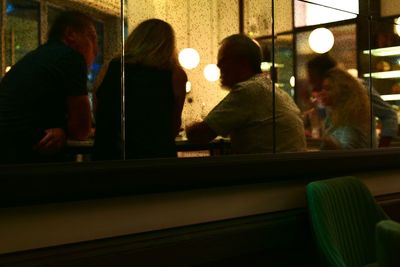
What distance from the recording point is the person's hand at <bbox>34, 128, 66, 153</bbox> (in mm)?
1891

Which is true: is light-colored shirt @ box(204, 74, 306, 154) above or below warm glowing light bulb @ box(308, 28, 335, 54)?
below

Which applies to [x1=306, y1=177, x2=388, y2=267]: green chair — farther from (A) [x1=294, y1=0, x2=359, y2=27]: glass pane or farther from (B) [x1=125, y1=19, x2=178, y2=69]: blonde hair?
(A) [x1=294, y1=0, x2=359, y2=27]: glass pane

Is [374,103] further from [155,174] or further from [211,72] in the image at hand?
[155,174]

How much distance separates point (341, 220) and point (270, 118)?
23.6 inches

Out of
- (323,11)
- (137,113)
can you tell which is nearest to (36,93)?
(137,113)

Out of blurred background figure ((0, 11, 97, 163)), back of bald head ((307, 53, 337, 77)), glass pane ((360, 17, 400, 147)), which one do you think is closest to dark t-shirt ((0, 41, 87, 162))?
blurred background figure ((0, 11, 97, 163))

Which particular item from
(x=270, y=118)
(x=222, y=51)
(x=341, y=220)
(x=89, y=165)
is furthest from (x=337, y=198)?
(x=89, y=165)

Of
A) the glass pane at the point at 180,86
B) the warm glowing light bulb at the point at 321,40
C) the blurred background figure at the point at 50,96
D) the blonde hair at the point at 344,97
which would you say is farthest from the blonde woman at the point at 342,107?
the blurred background figure at the point at 50,96

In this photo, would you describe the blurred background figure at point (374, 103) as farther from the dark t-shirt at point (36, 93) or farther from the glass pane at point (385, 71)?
the dark t-shirt at point (36, 93)

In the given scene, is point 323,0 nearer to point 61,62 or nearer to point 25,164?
point 61,62

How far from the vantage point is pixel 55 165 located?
5.87 ft

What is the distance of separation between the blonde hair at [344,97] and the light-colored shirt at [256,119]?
60 centimetres

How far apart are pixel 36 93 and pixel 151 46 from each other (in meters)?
0.55

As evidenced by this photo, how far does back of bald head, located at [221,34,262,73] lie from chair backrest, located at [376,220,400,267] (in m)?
1.27
